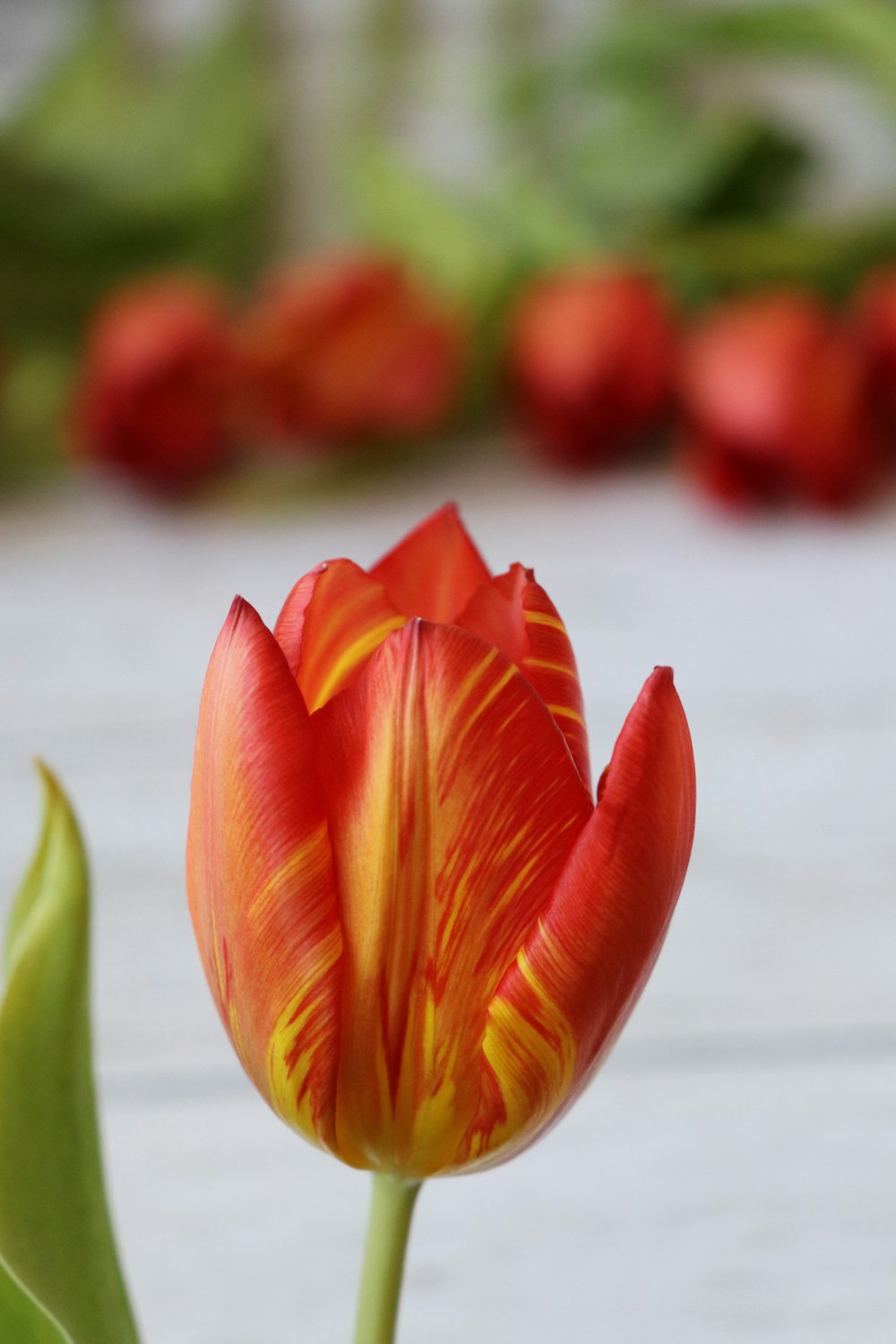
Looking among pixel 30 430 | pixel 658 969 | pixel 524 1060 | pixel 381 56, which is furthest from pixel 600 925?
pixel 381 56

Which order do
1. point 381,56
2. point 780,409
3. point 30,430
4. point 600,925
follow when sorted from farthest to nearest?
point 381,56
point 30,430
point 780,409
point 600,925

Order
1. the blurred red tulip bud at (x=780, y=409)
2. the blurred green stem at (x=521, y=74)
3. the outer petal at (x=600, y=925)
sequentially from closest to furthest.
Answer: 1. the outer petal at (x=600, y=925)
2. the blurred red tulip bud at (x=780, y=409)
3. the blurred green stem at (x=521, y=74)

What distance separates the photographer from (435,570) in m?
0.16

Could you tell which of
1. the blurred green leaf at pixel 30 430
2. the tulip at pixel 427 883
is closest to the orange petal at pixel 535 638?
the tulip at pixel 427 883

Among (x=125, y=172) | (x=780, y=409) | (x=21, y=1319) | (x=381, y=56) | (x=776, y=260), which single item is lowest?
(x=21, y=1319)

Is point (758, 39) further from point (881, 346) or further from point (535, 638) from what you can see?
point (535, 638)

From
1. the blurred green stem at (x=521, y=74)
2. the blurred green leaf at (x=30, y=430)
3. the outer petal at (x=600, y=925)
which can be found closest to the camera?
the outer petal at (x=600, y=925)

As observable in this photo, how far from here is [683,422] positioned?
0.67m

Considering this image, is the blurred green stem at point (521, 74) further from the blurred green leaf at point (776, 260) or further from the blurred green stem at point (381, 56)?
the blurred green leaf at point (776, 260)

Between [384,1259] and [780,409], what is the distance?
45 cm

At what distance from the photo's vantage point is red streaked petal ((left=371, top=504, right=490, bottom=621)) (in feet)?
0.51

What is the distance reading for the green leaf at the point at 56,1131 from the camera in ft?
0.49

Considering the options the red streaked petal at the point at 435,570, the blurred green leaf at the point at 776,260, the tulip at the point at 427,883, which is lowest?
the tulip at the point at 427,883

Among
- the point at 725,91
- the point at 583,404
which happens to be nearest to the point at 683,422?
A: the point at 583,404
